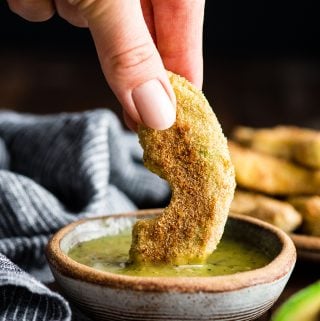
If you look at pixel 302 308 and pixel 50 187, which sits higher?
pixel 302 308

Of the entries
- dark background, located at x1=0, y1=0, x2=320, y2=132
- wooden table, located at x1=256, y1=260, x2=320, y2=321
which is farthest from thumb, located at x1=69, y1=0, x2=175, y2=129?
dark background, located at x1=0, y1=0, x2=320, y2=132

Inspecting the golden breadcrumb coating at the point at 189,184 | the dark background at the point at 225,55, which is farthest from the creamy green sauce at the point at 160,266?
the dark background at the point at 225,55

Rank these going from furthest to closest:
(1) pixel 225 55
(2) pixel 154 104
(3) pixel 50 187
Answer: (1) pixel 225 55, (3) pixel 50 187, (2) pixel 154 104

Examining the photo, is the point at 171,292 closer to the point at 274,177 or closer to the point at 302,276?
the point at 302,276

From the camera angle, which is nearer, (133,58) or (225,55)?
(133,58)

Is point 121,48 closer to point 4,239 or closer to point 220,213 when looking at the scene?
point 220,213

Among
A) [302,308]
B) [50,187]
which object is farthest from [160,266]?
[50,187]
